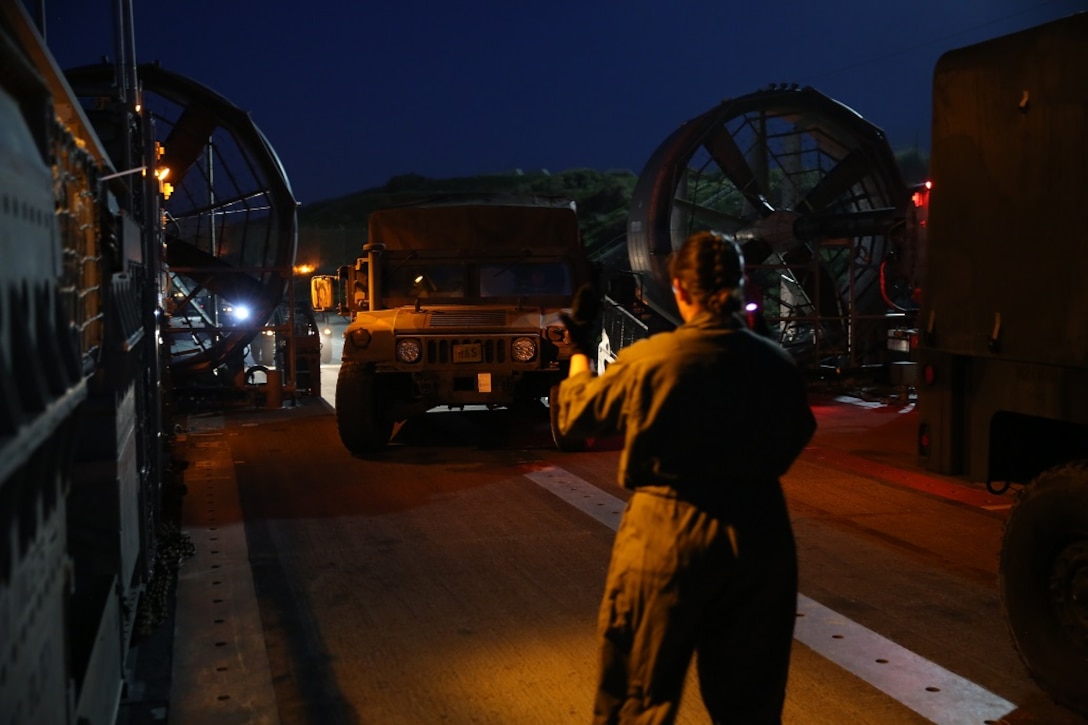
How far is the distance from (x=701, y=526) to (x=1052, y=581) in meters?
2.18

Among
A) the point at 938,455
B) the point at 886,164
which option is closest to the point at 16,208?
the point at 938,455

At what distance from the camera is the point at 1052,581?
14.6 ft

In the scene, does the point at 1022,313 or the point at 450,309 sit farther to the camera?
the point at 450,309

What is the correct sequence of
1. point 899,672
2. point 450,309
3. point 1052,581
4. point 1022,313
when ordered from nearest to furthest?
point 1052,581 < point 1022,313 < point 899,672 < point 450,309

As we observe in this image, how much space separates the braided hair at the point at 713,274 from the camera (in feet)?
10.1

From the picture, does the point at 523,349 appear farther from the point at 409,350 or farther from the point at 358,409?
the point at 358,409

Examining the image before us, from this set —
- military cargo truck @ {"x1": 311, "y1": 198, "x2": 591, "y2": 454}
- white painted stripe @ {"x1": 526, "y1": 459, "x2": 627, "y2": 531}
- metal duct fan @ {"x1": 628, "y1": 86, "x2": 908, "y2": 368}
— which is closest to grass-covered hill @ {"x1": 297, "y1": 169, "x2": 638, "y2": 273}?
metal duct fan @ {"x1": 628, "y1": 86, "x2": 908, "y2": 368}

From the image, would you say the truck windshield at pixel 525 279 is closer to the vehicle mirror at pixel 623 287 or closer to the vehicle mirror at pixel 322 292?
the vehicle mirror at pixel 623 287

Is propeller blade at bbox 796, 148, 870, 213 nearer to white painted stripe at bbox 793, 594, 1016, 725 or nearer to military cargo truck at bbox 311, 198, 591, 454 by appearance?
military cargo truck at bbox 311, 198, 591, 454

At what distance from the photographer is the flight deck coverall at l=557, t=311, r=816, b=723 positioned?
297 cm

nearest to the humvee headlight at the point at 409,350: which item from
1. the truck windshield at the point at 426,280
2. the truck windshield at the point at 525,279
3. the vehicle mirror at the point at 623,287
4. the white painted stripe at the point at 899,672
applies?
the truck windshield at the point at 426,280

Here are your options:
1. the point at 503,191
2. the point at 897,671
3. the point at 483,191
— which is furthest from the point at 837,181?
the point at 503,191

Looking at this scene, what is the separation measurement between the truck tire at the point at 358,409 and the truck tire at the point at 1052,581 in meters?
6.69

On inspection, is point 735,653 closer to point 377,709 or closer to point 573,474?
point 377,709
